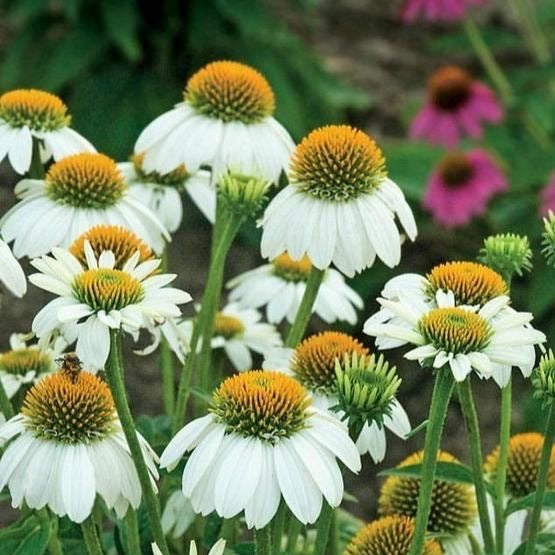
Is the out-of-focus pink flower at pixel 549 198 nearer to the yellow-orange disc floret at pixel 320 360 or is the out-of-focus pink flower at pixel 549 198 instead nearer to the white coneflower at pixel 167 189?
the white coneflower at pixel 167 189

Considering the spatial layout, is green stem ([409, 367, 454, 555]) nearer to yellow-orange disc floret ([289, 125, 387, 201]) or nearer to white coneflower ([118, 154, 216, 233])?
yellow-orange disc floret ([289, 125, 387, 201])

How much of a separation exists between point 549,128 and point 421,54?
1.39 m

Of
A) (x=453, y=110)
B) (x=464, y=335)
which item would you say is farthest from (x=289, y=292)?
(x=453, y=110)

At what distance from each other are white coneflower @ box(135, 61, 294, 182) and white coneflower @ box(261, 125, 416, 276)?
9cm

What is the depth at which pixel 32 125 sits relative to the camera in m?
1.20

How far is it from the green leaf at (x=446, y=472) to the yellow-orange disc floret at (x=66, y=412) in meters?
0.22

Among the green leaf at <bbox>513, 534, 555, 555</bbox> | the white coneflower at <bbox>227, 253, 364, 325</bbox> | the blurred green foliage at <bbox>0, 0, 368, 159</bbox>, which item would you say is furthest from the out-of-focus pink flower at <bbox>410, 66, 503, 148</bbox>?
the green leaf at <bbox>513, 534, 555, 555</bbox>

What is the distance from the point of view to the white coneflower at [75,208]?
1112 mm

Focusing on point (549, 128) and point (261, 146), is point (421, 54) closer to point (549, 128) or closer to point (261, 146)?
point (549, 128)

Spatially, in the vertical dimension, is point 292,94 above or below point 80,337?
above

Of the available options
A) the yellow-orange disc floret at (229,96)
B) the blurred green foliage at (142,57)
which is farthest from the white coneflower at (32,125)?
the blurred green foliage at (142,57)

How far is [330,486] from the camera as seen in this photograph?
87cm

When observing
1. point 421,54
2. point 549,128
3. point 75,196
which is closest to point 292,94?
point 549,128

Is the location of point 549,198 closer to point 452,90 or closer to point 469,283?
point 452,90
